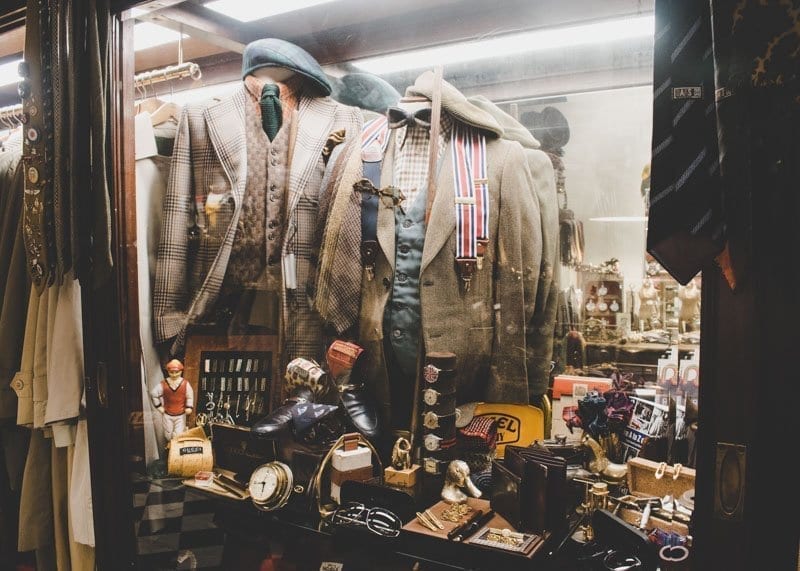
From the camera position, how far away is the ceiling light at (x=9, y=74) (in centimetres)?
241

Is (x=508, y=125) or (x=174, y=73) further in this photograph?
(x=174, y=73)

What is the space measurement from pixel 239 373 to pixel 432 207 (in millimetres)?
808

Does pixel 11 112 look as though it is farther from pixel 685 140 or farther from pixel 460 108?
pixel 685 140

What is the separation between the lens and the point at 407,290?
1803 mm

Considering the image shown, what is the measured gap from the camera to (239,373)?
2.02 m

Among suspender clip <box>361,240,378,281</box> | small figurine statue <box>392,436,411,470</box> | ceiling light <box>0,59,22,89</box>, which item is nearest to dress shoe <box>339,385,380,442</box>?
small figurine statue <box>392,436,411,470</box>

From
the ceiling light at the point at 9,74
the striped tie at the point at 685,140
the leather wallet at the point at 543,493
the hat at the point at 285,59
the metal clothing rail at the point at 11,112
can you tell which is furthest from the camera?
the metal clothing rail at the point at 11,112

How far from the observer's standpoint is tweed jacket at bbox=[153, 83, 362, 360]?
1981 millimetres

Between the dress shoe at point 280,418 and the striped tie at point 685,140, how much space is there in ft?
3.68

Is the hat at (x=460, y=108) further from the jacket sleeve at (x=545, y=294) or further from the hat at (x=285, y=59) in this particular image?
the hat at (x=285, y=59)

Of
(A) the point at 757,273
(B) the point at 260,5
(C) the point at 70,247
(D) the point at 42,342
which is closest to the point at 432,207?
(B) the point at 260,5

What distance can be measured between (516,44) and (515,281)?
0.63 metres

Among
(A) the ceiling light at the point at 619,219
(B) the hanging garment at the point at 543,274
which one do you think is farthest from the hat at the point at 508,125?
(A) the ceiling light at the point at 619,219

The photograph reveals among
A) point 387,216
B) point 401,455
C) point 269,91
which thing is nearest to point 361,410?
point 401,455
